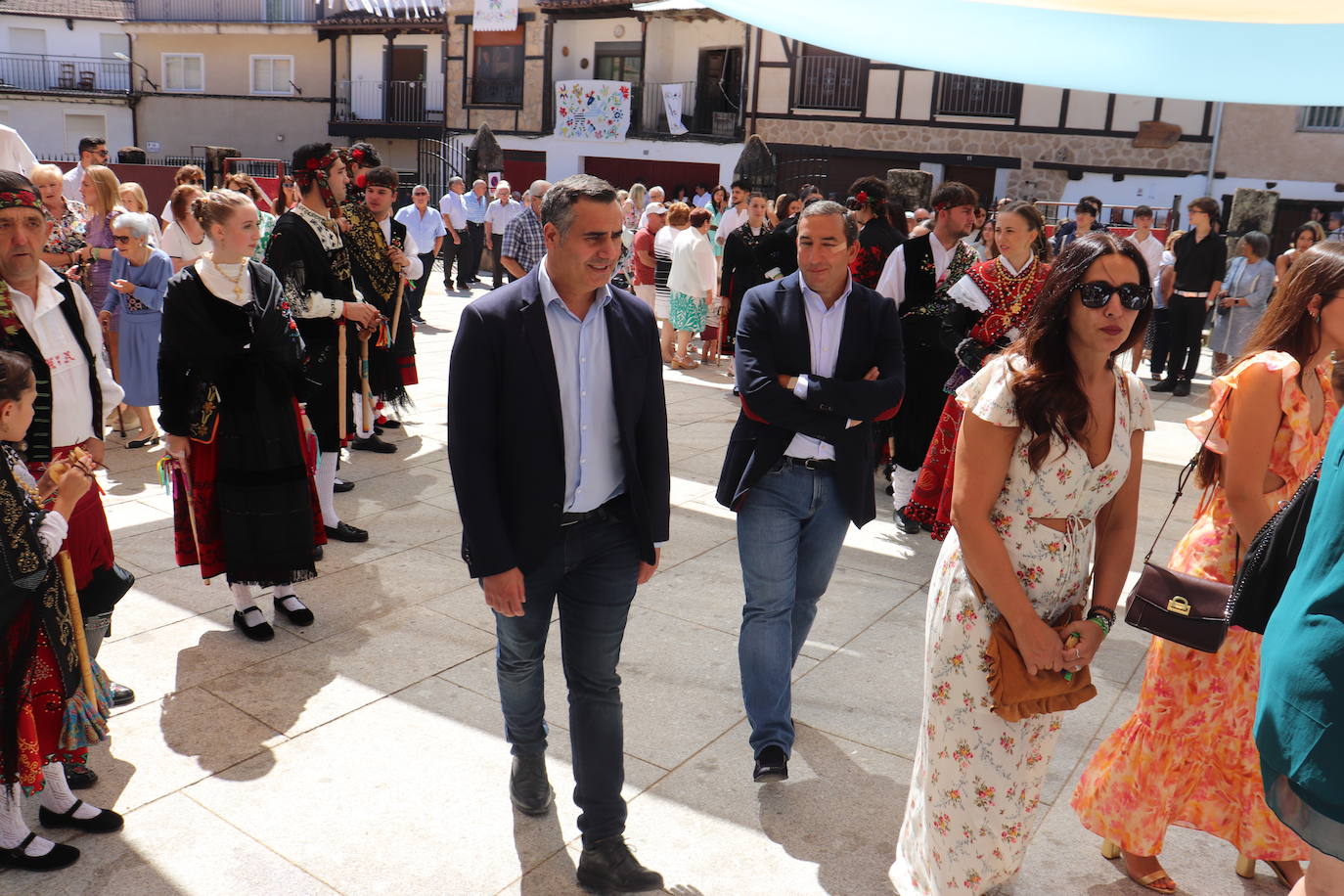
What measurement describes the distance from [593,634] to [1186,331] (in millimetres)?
10091

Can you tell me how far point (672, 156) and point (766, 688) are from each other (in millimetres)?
23669

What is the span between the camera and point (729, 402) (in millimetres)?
9391

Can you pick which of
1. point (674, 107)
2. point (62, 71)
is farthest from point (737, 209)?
point (62, 71)

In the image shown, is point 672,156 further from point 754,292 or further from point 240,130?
point 754,292

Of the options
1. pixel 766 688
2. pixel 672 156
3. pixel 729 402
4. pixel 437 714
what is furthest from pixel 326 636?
pixel 672 156

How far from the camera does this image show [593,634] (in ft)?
9.05

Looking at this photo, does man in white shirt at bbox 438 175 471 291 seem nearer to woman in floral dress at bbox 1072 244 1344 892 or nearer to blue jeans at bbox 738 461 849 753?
blue jeans at bbox 738 461 849 753

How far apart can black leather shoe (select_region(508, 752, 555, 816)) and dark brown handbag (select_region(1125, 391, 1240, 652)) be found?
165cm

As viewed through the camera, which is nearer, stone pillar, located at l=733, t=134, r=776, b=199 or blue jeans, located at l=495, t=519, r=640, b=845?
blue jeans, located at l=495, t=519, r=640, b=845

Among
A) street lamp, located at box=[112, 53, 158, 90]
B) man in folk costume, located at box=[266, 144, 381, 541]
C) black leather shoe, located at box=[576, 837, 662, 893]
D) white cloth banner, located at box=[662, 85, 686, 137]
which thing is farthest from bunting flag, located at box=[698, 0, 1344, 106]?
street lamp, located at box=[112, 53, 158, 90]

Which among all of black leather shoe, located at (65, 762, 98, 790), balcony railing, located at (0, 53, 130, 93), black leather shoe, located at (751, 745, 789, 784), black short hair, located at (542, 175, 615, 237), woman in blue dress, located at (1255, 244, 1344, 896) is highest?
balcony railing, located at (0, 53, 130, 93)

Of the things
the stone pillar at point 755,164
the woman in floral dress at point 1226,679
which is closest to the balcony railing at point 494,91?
the stone pillar at point 755,164

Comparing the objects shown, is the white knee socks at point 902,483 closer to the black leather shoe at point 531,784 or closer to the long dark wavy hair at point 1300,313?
the long dark wavy hair at point 1300,313

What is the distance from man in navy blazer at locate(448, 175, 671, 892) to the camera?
258cm
